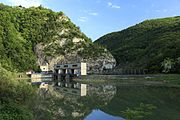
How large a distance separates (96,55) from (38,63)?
26.2 m

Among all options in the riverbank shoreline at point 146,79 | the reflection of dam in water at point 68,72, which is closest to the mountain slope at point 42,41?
the reflection of dam in water at point 68,72

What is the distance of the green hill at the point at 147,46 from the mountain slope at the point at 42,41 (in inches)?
475

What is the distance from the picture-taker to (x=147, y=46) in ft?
488

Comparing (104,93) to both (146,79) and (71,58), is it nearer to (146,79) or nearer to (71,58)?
(146,79)

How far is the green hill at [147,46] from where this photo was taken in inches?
4124

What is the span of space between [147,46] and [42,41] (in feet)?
159

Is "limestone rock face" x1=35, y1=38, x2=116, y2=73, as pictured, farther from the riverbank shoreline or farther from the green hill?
the riverbank shoreline

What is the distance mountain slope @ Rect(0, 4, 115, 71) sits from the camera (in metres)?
136

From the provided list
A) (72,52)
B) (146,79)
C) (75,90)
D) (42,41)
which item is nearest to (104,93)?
(75,90)

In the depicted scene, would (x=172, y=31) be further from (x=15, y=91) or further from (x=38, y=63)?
(x=15, y=91)

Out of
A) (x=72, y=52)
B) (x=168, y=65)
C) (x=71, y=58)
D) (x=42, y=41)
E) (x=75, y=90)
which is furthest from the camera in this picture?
(x=72, y=52)

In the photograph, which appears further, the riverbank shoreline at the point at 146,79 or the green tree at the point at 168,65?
the green tree at the point at 168,65

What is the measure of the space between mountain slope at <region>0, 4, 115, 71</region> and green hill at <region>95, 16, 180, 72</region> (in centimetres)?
1207

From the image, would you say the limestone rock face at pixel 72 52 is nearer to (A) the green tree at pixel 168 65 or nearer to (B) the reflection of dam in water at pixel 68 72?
(B) the reflection of dam in water at pixel 68 72
